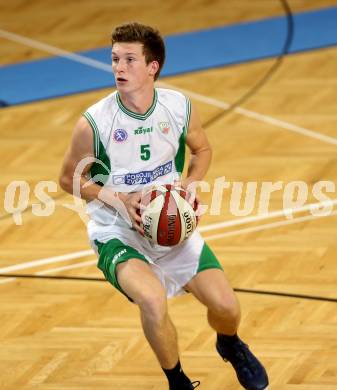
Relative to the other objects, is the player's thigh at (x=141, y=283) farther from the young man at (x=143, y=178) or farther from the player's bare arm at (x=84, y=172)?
the player's bare arm at (x=84, y=172)

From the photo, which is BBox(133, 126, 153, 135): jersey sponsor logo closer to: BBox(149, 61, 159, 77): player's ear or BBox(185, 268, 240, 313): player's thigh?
BBox(149, 61, 159, 77): player's ear

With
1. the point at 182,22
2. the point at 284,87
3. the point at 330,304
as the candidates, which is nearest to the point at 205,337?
the point at 330,304

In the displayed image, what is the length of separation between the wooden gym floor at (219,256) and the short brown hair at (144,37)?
5.75ft

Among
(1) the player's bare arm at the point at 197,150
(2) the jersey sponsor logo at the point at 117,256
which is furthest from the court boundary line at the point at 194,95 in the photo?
(2) the jersey sponsor logo at the point at 117,256

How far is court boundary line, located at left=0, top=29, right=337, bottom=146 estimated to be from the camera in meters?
9.73

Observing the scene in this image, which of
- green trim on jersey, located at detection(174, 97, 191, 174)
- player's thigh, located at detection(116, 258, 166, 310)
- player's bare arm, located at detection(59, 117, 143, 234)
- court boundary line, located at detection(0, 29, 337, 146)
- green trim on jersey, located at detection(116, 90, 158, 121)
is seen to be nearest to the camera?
player's thigh, located at detection(116, 258, 166, 310)

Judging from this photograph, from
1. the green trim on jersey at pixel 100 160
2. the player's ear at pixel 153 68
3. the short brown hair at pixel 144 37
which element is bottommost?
the green trim on jersey at pixel 100 160

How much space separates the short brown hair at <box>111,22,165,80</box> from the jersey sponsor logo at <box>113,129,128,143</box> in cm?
36

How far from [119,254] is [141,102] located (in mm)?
761

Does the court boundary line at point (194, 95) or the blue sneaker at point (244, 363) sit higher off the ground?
the blue sneaker at point (244, 363)

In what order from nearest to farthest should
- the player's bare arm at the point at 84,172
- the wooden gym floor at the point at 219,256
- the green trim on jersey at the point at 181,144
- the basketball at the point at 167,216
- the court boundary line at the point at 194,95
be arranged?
1. the basketball at the point at 167,216
2. the player's bare arm at the point at 84,172
3. the green trim on jersey at the point at 181,144
4. the wooden gym floor at the point at 219,256
5. the court boundary line at the point at 194,95

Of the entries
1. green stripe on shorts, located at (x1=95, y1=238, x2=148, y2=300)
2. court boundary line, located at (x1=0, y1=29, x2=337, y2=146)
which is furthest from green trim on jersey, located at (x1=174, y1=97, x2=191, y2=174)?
court boundary line, located at (x1=0, y1=29, x2=337, y2=146)

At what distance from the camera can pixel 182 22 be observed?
12.8m

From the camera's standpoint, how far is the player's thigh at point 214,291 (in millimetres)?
5891
